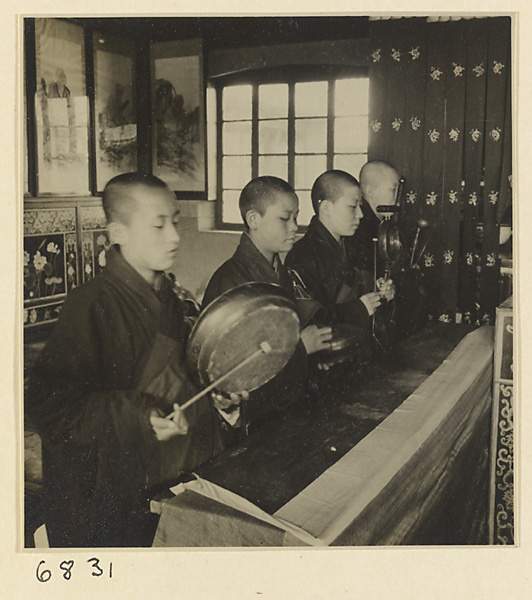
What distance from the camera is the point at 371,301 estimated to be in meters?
2.87

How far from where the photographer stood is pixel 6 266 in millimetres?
2273

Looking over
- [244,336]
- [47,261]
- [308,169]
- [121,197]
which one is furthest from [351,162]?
[47,261]

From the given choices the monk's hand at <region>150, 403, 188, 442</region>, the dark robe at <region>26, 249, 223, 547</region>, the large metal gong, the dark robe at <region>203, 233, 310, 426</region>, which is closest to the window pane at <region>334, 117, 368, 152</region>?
the dark robe at <region>203, 233, 310, 426</region>

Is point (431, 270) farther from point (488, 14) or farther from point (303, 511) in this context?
point (303, 511)

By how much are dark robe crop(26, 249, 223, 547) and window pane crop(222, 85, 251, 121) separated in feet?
2.25

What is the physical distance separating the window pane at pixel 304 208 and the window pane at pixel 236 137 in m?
0.29

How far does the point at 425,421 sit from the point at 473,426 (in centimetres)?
43

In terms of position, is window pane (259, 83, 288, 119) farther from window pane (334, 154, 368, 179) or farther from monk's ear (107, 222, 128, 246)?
monk's ear (107, 222, 128, 246)

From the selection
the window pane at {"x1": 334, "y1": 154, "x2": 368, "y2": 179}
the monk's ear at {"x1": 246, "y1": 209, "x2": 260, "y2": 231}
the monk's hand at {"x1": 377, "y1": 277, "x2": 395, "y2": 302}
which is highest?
the window pane at {"x1": 334, "y1": 154, "x2": 368, "y2": 179}

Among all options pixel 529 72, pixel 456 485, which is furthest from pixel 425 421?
pixel 529 72

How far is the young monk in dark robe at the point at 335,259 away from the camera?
103 inches

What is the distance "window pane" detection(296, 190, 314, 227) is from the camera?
2541 mm

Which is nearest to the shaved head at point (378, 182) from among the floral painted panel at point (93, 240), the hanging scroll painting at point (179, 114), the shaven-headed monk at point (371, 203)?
the shaven-headed monk at point (371, 203)

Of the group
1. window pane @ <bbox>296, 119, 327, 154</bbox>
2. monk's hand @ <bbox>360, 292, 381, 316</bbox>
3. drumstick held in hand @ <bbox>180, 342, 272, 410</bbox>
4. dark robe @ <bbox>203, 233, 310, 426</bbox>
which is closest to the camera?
drumstick held in hand @ <bbox>180, 342, 272, 410</bbox>
